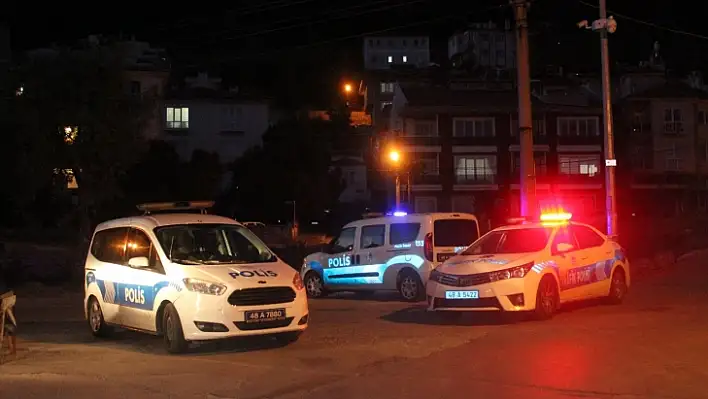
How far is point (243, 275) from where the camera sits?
37.9 feet

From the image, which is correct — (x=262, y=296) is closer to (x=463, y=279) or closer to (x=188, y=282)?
(x=188, y=282)

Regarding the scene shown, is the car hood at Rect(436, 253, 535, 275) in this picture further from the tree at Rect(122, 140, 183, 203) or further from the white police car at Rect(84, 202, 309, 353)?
the tree at Rect(122, 140, 183, 203)

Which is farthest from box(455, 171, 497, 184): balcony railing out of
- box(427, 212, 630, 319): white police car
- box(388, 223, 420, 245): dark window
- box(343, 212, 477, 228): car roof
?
box(427, 212, 630, 319): white police car

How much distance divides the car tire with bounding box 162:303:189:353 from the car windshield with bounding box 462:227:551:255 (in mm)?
6012

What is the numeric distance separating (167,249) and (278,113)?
7542cm

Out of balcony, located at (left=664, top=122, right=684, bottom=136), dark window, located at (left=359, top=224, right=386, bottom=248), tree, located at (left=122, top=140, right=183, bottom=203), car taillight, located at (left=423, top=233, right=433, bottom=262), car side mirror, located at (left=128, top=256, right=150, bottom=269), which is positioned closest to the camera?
car side mirror, located at (left=128, top=256, right=150, bottom=269)

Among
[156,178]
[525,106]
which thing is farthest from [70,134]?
[156,178]

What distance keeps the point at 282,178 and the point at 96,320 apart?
44.8 metres

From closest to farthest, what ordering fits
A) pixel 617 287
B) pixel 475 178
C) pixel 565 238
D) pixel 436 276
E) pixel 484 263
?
pixel 484 263, pixel 436 276, pixel 565 238, pixel 617 287, pixel 475 178

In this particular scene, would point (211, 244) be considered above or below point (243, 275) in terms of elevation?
above

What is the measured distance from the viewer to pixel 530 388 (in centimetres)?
883

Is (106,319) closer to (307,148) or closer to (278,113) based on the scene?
(307,148)

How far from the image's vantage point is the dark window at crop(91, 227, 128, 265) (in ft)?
44.0

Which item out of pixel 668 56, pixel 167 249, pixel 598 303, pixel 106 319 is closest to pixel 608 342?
pixel 598 303
